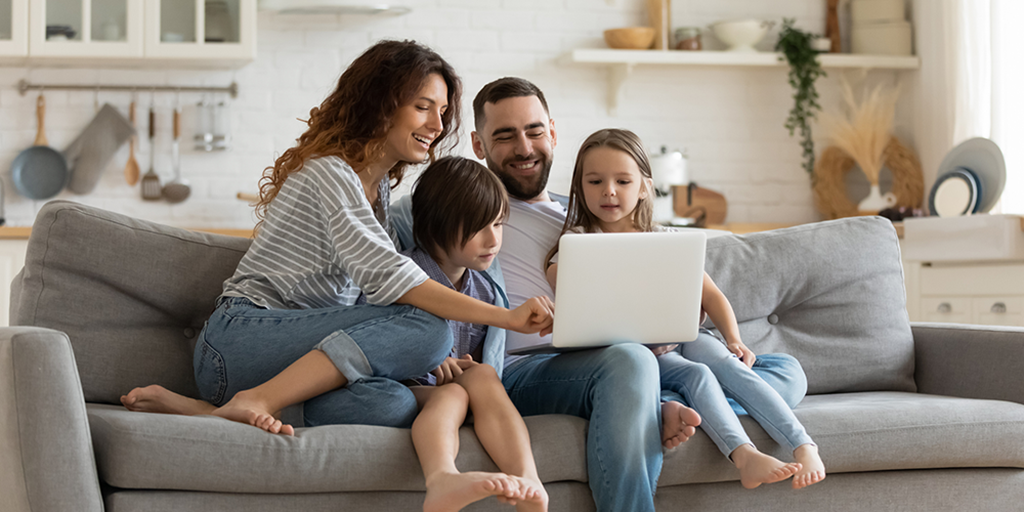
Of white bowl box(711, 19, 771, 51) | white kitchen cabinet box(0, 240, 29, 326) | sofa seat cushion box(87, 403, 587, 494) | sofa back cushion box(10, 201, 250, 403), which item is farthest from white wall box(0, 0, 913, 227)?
sofa seat cushion box(87, 403, 587, 494)

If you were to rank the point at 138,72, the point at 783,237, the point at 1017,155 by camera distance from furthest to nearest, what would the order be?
the point at 138,72 < the point at 1017,155 < the point at 783,237

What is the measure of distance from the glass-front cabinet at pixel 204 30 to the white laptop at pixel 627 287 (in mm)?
2597

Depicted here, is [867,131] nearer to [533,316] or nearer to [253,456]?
[533,316]

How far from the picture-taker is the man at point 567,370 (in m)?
1.43

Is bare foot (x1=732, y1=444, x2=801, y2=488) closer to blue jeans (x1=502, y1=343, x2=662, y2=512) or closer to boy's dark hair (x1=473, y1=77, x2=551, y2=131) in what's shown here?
blue jeans (x1=502, y1=343, x2=662, y2=512)

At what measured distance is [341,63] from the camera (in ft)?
12.9

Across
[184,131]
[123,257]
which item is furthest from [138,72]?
[123,257]

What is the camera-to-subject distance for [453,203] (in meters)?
1.68

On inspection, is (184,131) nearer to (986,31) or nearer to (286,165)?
(286,165)

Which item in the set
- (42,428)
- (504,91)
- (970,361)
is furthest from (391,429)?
(970,361)

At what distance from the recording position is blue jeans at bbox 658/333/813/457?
4.87 ft

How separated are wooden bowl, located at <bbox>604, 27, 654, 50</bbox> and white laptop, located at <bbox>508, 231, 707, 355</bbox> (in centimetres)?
267

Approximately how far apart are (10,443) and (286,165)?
2.18ft

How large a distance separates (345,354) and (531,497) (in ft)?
1.24
